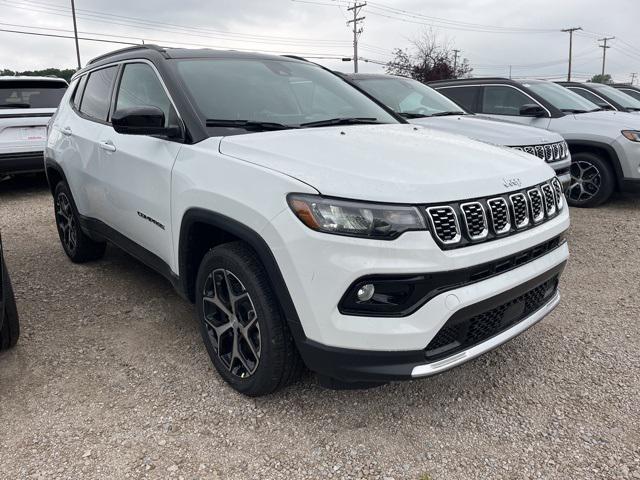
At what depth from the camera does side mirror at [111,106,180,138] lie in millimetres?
2744

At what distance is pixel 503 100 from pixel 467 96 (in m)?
0.53

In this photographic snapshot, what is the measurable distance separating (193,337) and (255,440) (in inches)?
44.0

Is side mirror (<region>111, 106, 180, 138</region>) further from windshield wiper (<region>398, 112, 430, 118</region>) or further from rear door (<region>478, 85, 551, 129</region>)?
rear door (<region>478, 85, 551, 129</region>)

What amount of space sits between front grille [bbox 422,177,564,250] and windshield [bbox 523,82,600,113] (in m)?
5.40

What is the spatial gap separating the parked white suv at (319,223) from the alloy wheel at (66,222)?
1.29 metres

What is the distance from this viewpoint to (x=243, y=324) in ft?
8.36

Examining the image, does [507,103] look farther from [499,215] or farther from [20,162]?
[20,162]

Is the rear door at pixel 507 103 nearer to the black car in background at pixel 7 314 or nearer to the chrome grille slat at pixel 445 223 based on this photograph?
the chrome grille slat at pixel 445 223

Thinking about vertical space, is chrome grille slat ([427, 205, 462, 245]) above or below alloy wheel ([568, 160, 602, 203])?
above

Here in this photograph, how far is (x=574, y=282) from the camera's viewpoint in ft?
13.9

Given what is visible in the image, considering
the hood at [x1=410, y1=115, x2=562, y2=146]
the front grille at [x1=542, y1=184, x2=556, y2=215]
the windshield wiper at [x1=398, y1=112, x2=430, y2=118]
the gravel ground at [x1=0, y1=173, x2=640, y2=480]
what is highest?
the windshield wiper at [x1=398, y1=112, x2=430, y2=118]

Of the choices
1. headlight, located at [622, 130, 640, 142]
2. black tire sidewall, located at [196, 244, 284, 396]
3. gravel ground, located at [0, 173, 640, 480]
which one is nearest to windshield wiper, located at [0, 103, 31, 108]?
gravel ground, located at [0, 173, 640, 480]

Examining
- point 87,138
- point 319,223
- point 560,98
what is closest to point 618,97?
point 560,98

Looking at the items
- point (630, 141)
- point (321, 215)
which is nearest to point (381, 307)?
point (321, 215)
